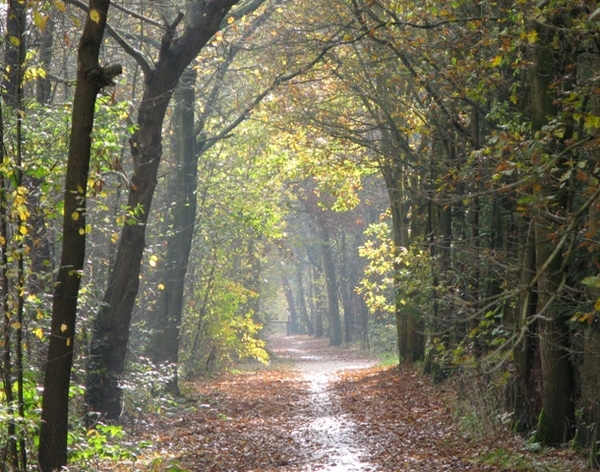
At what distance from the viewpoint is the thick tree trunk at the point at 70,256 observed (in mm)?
7508

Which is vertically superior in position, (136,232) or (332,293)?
(332,293)

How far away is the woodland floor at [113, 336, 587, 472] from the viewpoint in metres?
10.6

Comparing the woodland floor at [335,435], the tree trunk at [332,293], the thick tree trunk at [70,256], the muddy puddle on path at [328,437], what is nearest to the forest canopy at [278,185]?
the thick tree trunk at [70,256]

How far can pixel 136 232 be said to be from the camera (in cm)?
1407

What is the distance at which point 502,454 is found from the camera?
34.3 feet

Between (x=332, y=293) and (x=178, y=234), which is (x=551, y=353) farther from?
(x=332, y=293)

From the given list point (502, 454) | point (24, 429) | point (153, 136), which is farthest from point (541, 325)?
point (153, 136)

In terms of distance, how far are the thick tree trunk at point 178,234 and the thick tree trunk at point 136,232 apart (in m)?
7.01

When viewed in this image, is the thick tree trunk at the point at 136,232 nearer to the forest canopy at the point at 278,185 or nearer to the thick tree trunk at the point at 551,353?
the forest canopy at the point at 278,185

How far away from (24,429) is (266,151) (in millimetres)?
20291

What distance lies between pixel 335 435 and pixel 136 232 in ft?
16.3

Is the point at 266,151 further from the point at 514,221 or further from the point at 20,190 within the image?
the point at 20,190

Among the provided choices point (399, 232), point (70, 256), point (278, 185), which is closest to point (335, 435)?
point (70, 256)

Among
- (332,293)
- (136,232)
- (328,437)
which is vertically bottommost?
(328,437)
